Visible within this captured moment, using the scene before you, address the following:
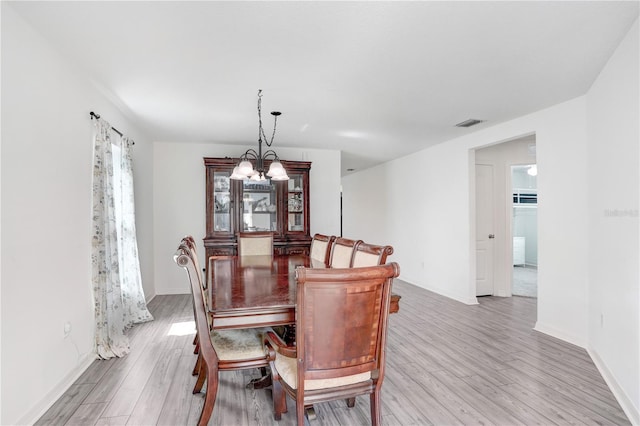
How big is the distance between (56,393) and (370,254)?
2.32 m

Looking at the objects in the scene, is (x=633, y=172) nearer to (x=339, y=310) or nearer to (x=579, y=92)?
(x=579, y=92)

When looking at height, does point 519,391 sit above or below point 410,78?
below

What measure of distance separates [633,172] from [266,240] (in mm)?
3364

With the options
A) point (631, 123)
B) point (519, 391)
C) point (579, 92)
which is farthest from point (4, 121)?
point (579, 92)

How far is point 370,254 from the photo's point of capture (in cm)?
240

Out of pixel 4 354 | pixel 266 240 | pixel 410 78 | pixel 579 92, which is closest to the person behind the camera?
pixel 4 354

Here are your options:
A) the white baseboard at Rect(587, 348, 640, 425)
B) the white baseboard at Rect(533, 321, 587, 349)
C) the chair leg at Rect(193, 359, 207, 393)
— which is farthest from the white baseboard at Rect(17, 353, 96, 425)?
the white baseboard at Rect(533, 321, 587, 349)

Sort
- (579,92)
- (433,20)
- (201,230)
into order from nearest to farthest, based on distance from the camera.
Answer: (433,20) < (579,92) < (201,230)

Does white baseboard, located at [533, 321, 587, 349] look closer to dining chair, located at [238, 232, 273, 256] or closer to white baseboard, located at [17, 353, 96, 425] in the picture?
dining chair, located at [238, 232, 273, 256]

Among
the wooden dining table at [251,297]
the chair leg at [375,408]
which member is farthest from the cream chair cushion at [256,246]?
the chair leg at [375,408]

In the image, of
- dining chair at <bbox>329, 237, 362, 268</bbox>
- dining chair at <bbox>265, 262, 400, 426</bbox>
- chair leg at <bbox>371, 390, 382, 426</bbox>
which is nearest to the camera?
dining chair at <bbox>265, 262, 400, 426</bbox>

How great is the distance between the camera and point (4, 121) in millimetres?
1815

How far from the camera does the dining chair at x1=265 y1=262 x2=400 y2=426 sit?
148 centimetres

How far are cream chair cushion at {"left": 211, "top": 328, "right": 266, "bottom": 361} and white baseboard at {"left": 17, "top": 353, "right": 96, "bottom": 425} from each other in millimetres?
1098
